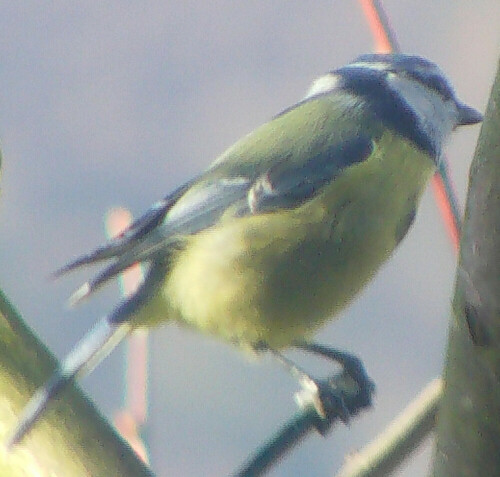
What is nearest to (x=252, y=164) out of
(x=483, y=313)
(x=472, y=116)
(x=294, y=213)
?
Result: (x=294, y=213)

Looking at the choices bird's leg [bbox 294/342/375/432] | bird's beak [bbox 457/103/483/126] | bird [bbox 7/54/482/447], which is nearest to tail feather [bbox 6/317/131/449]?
bird [bbox 7/54/482/447]

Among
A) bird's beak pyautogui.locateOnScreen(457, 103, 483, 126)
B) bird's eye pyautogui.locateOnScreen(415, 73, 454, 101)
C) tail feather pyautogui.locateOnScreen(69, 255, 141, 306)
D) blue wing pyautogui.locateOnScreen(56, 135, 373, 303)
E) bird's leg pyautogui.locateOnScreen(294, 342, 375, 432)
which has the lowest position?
bird's leg pyautogui.locateOnScreen(294, 342, 375, 432)

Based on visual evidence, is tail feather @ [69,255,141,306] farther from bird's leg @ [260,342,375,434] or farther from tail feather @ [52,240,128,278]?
bird's leg @ [260,342,375,434]

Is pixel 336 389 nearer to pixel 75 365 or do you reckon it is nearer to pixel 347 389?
pixel 347 389

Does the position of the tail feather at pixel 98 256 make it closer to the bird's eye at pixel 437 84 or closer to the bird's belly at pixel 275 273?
the bird's belly at pixel 275 273

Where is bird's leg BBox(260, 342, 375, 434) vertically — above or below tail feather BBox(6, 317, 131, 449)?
below

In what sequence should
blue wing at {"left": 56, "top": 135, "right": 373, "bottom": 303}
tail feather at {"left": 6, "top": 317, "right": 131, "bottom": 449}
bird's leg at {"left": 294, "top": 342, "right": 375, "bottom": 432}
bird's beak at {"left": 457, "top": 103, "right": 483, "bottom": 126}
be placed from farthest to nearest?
bird's beak at {"left": 457, "top": 103, "right": 483, "bottom": 126} → blue wing at {"left": 56, "top": 135, "right": 373, "bottom": 303} → bird's leg at {"left": 294, "top": 342, "right": 375, "bottom": 432} → tail feather at {"left": 6, "top": 317, "right": 131, "bottom": 449}

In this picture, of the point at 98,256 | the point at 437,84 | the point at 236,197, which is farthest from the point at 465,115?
the point at 98,256

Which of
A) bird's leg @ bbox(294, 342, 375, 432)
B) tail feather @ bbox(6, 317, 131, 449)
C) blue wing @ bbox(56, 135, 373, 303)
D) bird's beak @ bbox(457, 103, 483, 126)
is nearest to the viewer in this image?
tail feather @ bbox(6, 317, 131, 449)
